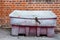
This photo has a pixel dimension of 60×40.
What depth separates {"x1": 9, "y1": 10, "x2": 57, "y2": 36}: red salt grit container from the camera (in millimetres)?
6987

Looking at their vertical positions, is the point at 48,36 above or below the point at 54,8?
below

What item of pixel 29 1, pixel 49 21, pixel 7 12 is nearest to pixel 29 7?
pixel 29 1

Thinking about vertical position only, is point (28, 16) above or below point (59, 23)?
above

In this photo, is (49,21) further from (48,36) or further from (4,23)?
(4,23)

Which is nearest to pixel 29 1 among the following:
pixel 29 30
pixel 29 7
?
pixel 29 7

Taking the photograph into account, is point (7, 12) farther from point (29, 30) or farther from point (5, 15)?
Result: point (29, 30)

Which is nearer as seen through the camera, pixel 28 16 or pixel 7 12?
pixel 28 16

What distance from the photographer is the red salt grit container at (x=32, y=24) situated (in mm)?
6987

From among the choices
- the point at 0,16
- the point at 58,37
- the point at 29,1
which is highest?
the point at 29,1

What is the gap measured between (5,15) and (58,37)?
2.47 meters

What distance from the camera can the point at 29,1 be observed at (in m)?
8.20

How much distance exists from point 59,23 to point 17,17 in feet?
7.04

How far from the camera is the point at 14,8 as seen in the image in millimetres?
8195

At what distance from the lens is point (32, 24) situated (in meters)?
7.01
